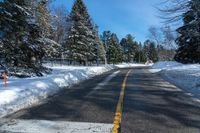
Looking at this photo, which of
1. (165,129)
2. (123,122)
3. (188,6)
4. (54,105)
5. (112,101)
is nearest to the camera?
(165,129)

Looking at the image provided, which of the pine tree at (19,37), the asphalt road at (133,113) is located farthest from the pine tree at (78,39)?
the asphalt road at (133,113)

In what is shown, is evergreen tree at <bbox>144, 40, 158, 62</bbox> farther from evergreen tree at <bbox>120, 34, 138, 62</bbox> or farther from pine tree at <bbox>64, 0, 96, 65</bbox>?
pine tree at <bbox>64, 0, 96, 65</bbox>

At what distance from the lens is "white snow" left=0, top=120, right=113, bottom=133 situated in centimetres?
588

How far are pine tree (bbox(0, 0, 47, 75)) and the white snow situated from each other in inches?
491

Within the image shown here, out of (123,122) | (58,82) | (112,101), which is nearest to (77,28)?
(58,82)

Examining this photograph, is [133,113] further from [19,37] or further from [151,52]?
[151,52]

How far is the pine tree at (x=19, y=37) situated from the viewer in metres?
17.9

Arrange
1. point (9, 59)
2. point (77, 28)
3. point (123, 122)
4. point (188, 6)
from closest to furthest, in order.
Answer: point (123, 122), point (188, 6), point (9, 59), point (77, 28)

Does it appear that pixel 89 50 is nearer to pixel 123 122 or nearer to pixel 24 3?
pixel 24 3

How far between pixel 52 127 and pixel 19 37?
14.0 meters

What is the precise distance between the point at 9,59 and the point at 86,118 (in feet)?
42.1

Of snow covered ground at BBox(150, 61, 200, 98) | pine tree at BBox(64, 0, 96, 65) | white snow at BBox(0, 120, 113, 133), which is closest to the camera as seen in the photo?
white snow at BBox(0, 120, 113, 133)

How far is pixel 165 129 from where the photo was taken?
6156mm

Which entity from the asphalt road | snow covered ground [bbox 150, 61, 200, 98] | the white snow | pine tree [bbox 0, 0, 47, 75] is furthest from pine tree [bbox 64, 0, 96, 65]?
the white snow
